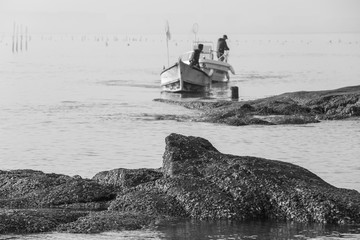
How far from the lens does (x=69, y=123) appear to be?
3253 centimetres

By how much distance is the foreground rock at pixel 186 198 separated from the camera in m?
12.5

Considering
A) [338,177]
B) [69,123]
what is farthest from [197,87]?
[338,177]

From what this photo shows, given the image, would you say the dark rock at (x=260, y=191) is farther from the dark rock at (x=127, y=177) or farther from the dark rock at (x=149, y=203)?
the dark rock at (x=127, y=177)

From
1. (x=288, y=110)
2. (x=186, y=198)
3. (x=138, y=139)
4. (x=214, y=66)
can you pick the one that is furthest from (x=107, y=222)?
(x=214, y=66)

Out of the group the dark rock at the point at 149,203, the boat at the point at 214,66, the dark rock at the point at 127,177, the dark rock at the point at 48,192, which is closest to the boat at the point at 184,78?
the boat at the point at 214,66

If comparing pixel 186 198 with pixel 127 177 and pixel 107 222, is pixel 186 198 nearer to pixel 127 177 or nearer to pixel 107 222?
pixel 107 222

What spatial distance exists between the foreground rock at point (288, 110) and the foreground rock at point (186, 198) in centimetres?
1600

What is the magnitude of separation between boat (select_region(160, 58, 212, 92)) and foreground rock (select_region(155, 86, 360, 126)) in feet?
42.0

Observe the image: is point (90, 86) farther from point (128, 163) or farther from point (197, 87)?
point (128, 163)

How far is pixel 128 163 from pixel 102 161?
2.34 feet

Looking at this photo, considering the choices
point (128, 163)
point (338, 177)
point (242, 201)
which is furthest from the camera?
point (128, 163)

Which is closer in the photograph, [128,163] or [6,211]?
[6,211]

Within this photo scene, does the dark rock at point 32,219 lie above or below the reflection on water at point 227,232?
above

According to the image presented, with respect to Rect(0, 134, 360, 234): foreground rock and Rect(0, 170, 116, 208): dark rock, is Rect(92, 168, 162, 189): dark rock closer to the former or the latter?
Rect(0, 134, 360, 234): foreground rock
